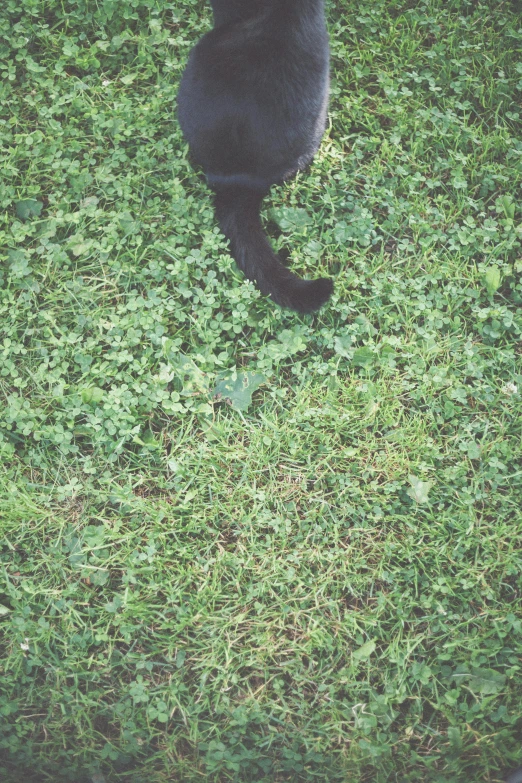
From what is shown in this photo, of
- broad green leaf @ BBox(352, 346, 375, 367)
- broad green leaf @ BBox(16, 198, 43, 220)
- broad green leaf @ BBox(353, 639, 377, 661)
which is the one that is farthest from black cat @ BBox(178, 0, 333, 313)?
broad green leaf @ BBox(353, 639, 377, 661)

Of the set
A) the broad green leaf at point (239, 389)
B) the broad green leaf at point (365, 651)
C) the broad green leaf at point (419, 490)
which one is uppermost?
the broad green leaf at point (239, 389)

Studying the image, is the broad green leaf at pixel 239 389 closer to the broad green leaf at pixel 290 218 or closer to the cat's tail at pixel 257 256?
the cat's tail at pixel 257 256

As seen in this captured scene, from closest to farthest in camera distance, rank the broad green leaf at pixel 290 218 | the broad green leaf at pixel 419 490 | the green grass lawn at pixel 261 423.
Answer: the green grass lawn at pixel 261 423
the broad green leaf at pixel 419 490
the broad green leaf at pixel 290 218

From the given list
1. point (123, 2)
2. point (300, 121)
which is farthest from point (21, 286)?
point (123, 2)

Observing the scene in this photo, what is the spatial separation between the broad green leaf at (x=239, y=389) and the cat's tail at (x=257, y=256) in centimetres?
31

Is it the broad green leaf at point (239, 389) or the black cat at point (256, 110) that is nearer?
the black cat at point (256, 110)

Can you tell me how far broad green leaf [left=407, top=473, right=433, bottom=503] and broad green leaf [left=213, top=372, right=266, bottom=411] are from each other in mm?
678

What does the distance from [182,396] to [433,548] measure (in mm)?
1079

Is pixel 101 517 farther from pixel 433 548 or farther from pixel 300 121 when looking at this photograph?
pixel 300 121

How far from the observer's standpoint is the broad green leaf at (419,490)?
2.16 metres

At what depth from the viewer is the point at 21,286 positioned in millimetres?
2457

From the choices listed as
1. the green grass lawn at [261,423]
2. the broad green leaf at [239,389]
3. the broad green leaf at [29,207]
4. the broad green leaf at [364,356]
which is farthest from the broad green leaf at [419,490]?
the broad green leaf at [29,207]

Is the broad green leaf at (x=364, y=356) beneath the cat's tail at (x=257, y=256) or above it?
beneath

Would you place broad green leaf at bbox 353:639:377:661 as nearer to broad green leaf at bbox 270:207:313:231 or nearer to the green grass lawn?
the green grass lawn
